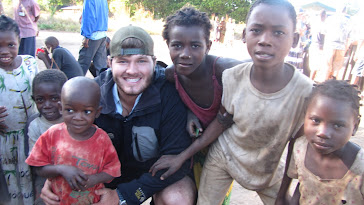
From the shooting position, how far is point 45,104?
2.06 metres

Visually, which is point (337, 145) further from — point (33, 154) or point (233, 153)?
point (33, 154)

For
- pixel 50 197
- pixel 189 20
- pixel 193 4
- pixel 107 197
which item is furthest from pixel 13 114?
pixel 193 4

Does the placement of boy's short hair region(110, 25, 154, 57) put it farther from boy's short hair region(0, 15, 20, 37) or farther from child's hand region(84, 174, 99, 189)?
boy's short hair region(0, 15, 20, 37)

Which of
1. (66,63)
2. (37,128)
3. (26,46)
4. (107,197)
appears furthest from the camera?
(26,46)

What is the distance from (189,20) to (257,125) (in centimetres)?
98

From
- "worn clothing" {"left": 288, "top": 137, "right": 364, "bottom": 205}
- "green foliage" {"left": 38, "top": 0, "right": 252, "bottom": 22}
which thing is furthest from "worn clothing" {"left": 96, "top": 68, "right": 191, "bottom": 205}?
"green foliage" {"left": 38, "top": 0, "right": 252, "bottom": 22}

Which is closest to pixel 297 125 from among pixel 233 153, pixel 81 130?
pixel 233 153

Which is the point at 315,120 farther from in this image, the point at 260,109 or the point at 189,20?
the point at 189,20

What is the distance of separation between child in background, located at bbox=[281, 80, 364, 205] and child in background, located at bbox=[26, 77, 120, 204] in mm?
1238

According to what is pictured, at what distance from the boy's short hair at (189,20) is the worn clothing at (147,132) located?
48 cm

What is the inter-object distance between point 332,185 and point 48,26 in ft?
70.8

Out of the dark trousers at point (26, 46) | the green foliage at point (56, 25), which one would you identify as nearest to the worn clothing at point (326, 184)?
the dark trousers at point (26, 46)

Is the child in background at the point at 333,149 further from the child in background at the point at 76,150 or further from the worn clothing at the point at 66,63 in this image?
the worn clothing at the point at 66,63

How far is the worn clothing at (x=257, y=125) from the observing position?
1.79 meters
